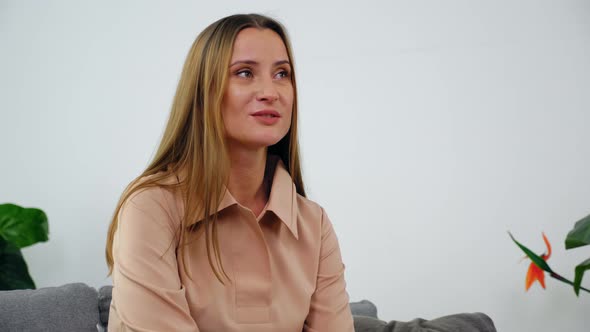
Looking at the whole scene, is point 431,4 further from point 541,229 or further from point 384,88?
point 541,229

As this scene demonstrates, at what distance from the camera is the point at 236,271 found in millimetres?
1473

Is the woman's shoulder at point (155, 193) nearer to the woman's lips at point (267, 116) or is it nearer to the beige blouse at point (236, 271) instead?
the beige blouse at point (236, 271)

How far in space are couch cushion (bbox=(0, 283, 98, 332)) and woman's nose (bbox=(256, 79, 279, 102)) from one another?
2.69 ft

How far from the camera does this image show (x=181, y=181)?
4.70 ft

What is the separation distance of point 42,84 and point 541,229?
231 centimetres

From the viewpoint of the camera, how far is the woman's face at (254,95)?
139 cm

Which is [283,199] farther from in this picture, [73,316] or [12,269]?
[12,269]

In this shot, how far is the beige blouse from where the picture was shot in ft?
4.26

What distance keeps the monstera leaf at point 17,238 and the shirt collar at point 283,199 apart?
1351mm

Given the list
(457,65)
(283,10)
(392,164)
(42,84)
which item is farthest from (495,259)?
(42,84)

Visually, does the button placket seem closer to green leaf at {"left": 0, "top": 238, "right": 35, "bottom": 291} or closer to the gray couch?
the gray couch


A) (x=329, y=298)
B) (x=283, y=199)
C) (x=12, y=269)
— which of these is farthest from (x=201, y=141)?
(x=12, y=269)

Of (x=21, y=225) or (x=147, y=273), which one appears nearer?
(x=147, y=273)

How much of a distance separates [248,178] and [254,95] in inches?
9.0
